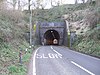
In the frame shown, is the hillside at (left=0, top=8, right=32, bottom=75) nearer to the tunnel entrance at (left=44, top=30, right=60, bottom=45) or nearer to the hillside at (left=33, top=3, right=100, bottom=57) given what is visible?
the hillside at (left=33, top=3, right=100, bottom=57)

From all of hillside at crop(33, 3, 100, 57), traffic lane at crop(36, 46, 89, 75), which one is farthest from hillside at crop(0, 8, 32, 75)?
hillside at crop(33, 3, 100, 57)

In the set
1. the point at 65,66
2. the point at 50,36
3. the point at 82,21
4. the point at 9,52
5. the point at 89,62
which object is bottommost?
the point at 50,36

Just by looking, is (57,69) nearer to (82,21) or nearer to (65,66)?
(65,66)

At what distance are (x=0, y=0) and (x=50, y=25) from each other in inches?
1400

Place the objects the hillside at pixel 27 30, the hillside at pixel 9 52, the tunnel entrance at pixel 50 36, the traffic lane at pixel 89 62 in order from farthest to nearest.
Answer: the tunnel entrance at pixel 50 36, the hillside at pixel 27 30, the traffic lane at pixel 89 62, the hillside at pixel 9 52

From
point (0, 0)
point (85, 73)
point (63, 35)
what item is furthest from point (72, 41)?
point (85, 73)

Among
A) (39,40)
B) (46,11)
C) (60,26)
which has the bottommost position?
(39,40)

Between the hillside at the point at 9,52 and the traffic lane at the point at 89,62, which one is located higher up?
the hillside at the point at 9,52

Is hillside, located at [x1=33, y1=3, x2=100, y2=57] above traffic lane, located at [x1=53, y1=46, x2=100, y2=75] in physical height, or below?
above

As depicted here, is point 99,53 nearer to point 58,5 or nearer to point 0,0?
point 0,0

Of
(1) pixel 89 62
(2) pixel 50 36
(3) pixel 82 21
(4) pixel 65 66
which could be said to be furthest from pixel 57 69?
(2) pixel 50 36

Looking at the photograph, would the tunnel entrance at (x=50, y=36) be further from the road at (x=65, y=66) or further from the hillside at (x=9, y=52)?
the road at (x=65, y=66)

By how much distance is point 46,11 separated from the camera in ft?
226

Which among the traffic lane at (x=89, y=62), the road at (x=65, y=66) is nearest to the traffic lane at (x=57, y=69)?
the road at (x=65, y=66)
